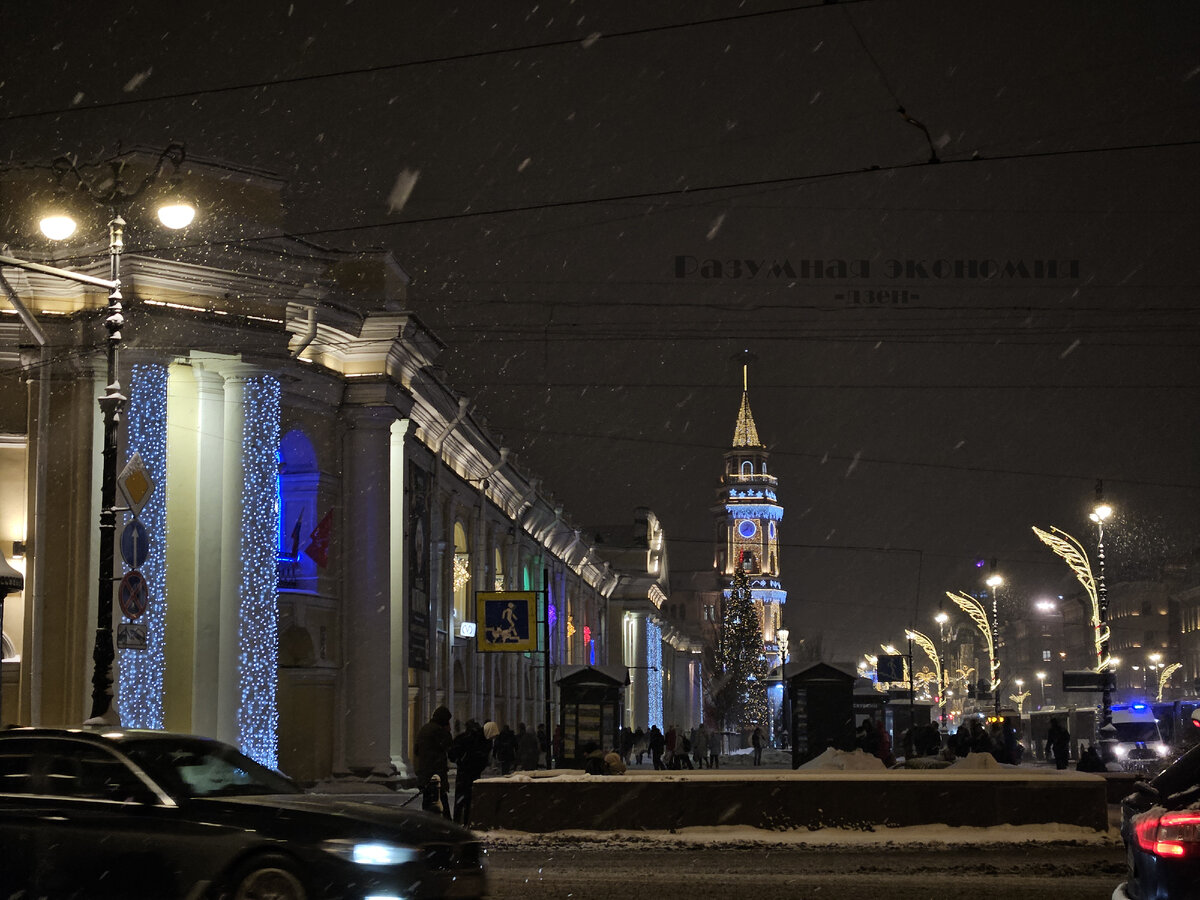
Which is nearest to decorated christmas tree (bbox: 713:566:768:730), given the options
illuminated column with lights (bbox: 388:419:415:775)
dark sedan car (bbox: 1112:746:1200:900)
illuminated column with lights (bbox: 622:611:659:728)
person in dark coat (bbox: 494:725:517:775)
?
illuminated column with lights (bbox: 622:611:659:728)

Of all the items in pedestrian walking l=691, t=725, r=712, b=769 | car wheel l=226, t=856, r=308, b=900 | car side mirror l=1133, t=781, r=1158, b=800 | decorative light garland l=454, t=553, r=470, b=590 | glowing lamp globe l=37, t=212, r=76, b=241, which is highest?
glowing lamp globe l=37, t=212, r=76, b=241

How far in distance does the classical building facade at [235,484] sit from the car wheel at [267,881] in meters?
14.2

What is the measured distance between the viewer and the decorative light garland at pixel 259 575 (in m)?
32.4

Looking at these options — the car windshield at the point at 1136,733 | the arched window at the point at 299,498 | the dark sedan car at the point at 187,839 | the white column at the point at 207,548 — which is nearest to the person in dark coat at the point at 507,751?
the arched window at the point at 299,498

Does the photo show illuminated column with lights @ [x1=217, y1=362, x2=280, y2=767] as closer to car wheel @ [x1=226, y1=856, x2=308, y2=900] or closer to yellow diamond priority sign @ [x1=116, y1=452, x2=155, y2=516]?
yellow diamond priority sign @ [x1=116, y1=452, x2=155, y2=516]

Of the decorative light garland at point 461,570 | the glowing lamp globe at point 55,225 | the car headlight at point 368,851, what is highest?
the glowing lamp globe at point 55,225

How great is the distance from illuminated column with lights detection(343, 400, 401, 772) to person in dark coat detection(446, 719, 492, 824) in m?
16.9

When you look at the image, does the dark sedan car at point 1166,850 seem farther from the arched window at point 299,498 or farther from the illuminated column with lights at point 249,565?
the arched window at point 299,498

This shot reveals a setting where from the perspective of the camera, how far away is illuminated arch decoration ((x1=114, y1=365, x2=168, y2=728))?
99.7 feet

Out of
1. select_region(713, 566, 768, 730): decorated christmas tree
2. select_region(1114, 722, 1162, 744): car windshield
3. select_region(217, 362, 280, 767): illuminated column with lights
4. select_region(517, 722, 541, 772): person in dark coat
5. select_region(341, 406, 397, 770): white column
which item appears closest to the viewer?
select_region(217, 362, 280, 767): illuminated column with lights

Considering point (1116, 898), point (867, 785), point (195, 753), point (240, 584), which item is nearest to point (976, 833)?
point (867, 785)

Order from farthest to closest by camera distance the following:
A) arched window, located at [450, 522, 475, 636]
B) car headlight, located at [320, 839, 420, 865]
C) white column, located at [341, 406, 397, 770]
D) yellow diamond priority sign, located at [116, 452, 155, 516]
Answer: arched window, located at [450, 522, 475, 636] → white column, located at [341, 406, 397, 770] → yellow diamond priority sign, located at [116, 452, 155, 516] → car headlight, located at [320, 839, 420, 865]

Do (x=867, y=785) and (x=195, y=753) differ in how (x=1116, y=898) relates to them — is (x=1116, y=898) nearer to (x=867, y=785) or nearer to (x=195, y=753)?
(x=195, y=753)

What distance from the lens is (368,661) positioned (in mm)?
37625
